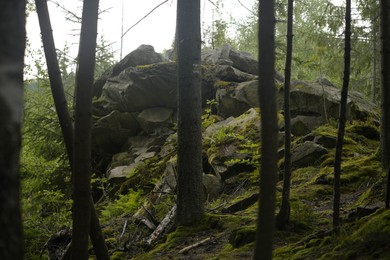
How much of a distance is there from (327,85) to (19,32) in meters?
14.4

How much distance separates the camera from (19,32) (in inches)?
71.2

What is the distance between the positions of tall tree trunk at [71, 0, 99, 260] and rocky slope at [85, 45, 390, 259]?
2.18 m

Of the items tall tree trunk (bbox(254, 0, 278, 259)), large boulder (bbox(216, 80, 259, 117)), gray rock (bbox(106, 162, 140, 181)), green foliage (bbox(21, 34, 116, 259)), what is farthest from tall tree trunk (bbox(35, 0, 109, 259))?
large boulder (bbox(216, 80, 259, 117))

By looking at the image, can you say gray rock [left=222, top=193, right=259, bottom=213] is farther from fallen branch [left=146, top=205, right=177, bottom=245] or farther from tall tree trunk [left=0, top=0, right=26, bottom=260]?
tall tree trunk [left=0, top=0, right=26, bottom=260]

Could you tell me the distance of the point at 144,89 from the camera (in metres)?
17.6

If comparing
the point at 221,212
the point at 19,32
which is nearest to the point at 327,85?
the point at 221,212

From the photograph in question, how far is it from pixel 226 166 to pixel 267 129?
7829 mm

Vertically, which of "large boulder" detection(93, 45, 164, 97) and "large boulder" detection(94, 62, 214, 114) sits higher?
"large boulder" detection(93, 45, 164, 97)

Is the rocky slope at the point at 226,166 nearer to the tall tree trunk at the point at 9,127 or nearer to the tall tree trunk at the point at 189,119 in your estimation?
the tall tree trunk at the point at 189,119

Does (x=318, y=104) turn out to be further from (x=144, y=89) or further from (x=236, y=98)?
(x=144, y=89)

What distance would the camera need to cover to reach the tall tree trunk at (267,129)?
3.45 m

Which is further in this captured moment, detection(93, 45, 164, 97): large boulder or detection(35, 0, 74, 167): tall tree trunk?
detection(93, 45, 164, 97): large boulder

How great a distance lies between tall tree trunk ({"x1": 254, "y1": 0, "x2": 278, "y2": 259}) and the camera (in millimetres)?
3449

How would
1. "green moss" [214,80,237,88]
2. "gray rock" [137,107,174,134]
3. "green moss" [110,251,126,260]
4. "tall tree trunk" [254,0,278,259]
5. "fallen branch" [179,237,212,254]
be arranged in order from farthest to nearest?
"gray rock" [137,107,174,134]
"green moss" [214,80,237,88]
"green moss" [110,251,126,260]
"fallen branch" [179,237,212,254]
"tall tree trunk" [254,0,278,259]
